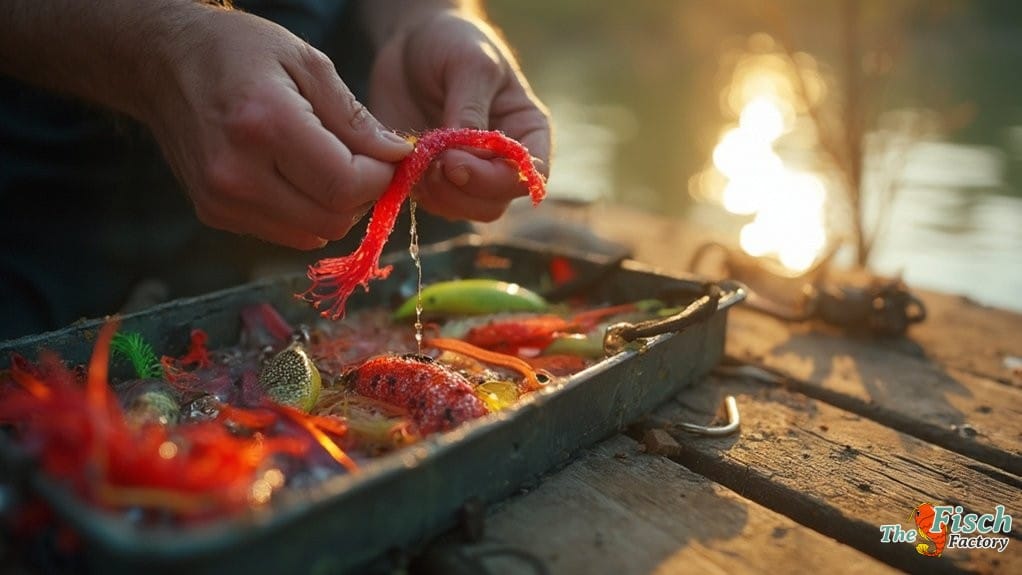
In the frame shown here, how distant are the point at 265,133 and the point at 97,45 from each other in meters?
0.67

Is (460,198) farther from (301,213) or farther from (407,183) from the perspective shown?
(301,213)

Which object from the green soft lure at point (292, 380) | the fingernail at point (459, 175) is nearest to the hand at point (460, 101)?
the fingernail at point (459, 175)

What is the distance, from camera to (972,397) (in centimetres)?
Result: 232

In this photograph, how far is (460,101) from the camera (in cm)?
221

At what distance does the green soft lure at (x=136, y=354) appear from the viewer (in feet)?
6.28

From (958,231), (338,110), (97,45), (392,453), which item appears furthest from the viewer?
(958,231)

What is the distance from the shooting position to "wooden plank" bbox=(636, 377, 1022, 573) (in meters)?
1.61

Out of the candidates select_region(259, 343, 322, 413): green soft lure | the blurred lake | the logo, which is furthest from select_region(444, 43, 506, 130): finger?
the blurred lake

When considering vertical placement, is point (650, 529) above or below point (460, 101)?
below

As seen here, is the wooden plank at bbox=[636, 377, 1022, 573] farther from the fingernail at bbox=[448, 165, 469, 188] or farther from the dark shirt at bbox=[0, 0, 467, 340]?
the dark shirt at bbox=[0, 0, 467, 340]

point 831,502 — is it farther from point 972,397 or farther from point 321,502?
point 321,502

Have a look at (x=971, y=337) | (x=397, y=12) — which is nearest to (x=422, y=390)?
(x=397, y=12)

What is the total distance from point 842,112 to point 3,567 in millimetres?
5089

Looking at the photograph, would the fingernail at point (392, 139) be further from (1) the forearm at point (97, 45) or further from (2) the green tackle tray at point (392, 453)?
(2) the green tackle tray at point (392, 453)
